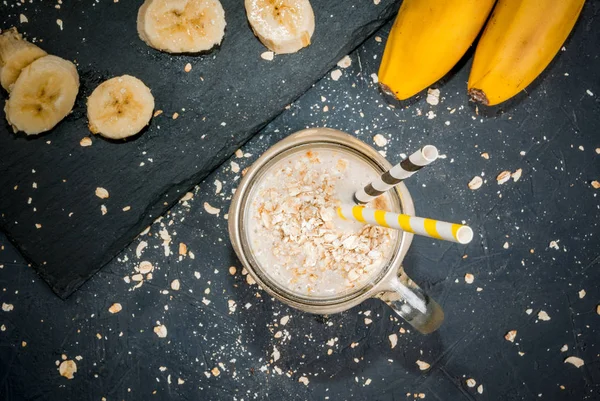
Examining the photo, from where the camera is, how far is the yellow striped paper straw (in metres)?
0.74

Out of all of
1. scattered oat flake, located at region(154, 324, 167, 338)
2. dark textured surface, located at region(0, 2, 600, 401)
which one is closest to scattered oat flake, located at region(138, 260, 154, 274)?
dark textured surface, located at region(0, 2, 600, 401)

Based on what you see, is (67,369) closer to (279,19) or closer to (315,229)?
(315,229)

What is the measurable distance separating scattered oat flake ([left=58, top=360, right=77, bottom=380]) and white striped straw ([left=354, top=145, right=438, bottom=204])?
2.52 ft

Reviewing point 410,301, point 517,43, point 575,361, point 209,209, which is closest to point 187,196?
point 209,209

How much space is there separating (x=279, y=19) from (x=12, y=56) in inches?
23.4

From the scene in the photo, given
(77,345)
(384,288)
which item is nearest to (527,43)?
(384,288)

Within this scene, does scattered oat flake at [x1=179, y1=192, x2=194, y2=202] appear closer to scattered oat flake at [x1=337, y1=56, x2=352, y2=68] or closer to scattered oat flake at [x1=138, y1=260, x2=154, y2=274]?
→ scattered oat flake at [x1=138, y1=260, x2=154, y2=274]

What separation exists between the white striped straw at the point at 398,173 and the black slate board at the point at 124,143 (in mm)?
350

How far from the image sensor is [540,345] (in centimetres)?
133

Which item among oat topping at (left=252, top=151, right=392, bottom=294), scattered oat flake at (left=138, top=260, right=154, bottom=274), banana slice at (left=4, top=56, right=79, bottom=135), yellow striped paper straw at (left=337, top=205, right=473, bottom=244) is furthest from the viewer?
scattered oat flake at (left=138, top=260, right=154, bottom=274)

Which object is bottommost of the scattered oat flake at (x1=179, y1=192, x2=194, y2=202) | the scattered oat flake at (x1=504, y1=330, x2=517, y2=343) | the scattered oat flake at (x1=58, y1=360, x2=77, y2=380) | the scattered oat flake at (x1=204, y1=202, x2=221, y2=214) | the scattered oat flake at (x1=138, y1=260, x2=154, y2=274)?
the scattered oat flake at (x1=58, y1=360, x2=77, y2=380)

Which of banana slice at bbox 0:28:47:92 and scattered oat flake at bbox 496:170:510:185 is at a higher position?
banana slice at bbox 0:28:47:92

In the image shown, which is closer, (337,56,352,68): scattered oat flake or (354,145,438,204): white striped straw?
(354,145,438,204): white striped straw

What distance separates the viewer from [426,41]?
114 centimetres
